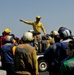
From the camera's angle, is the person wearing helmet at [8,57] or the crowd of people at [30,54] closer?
the crowd of people at [30,54]

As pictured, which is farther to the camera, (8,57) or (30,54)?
(8,57)

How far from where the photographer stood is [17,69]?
7.25 m

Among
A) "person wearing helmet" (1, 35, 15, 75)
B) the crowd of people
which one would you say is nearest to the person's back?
the crowd of people

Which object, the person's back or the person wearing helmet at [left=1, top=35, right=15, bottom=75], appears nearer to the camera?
the person's back

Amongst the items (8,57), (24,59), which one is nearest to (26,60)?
(24,59)

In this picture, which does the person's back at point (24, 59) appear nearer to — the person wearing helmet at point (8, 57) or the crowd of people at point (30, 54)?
the crowd of people at point (30, 54)

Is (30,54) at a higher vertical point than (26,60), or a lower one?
higher

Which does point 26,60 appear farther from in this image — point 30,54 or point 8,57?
point 8,57

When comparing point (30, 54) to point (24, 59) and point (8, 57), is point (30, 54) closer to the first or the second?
point (24, 59)

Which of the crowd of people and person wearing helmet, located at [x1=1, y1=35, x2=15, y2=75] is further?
person wearing helmet, located at [x1=1, y1=35, x2=15, y2=75]

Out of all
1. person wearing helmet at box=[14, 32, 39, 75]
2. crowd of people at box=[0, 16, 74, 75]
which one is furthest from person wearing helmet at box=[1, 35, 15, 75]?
person wearing helmet at box=[14, 32, 39, 75]

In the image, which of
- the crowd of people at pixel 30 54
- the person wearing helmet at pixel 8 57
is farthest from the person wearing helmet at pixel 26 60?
the person wearing helmet at pixel 8 57

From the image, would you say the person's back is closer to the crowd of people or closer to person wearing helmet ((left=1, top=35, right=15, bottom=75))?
the crowd of people

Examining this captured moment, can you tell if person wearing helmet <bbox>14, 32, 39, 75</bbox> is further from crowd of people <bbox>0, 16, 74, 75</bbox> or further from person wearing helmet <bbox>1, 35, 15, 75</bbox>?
person wearing helmet <bbox>1, 35, 15, 75</bbox>
